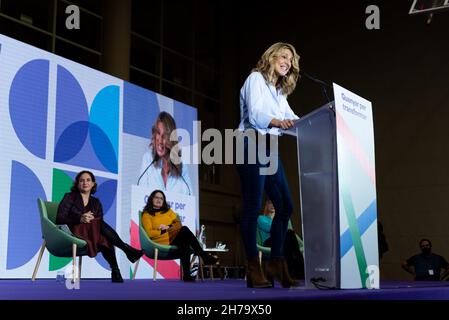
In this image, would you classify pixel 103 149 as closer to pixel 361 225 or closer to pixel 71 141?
pixel 71 141

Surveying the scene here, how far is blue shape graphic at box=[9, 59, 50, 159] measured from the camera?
5.43m

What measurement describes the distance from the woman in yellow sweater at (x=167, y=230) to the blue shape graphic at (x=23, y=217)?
111 centimetres

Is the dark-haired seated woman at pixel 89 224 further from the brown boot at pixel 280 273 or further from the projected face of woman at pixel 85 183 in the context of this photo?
the brown boot at pixel 280 273

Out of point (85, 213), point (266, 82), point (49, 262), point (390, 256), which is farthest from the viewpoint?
point (390, 256)

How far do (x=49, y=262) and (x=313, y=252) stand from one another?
3551mm

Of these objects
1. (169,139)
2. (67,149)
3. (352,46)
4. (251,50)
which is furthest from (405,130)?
(67,149)

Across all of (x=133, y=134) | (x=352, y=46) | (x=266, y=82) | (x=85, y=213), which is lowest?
(x=85, y=213)

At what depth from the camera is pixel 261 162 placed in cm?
279

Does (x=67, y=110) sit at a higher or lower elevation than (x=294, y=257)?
higher

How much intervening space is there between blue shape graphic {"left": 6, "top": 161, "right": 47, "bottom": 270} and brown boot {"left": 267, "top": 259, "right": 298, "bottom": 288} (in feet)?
10.2

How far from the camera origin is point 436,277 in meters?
7.93

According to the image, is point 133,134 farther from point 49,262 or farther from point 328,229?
point 328,229

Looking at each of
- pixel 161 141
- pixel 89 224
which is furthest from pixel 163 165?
pixel 89 224

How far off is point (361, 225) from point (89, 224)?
8.44 ft
